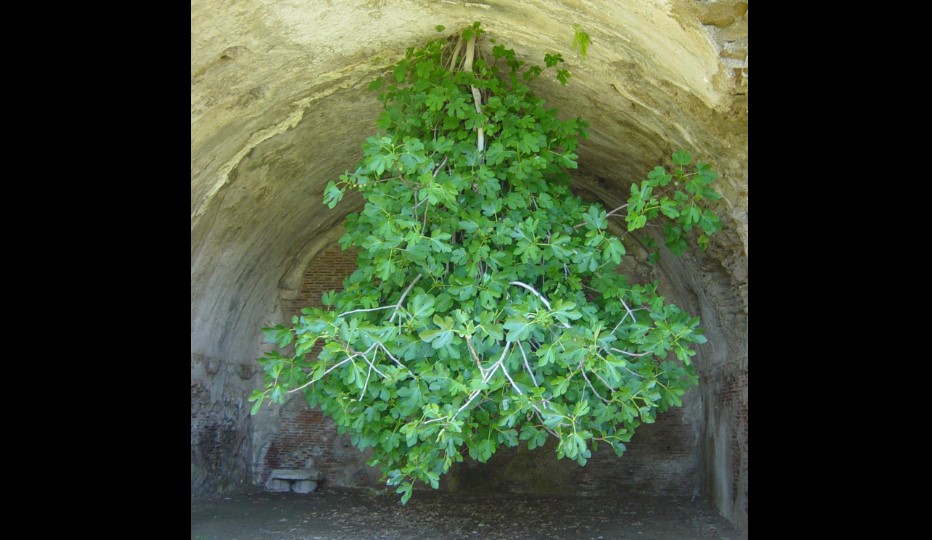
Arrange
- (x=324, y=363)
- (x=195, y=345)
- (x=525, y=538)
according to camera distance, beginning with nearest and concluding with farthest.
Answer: (x=324, y=363) → (x=525, y=538) → (x=195, y=345)

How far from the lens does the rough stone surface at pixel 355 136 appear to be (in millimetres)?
5863

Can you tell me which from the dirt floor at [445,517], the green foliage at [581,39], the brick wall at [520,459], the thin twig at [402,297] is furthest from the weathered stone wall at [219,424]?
the green foliage at [581,39]

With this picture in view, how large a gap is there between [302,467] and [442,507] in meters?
2.28

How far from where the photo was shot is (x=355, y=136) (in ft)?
28.4

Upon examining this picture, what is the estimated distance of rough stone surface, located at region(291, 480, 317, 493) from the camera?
35.1 feet

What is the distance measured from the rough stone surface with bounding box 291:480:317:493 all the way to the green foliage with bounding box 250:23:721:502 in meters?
4.76

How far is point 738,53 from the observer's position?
527 centimetres

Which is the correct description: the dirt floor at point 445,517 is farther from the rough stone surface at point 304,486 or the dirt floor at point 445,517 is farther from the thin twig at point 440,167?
the thin twig at point 440,167

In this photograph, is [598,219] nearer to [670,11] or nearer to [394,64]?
[670,11]

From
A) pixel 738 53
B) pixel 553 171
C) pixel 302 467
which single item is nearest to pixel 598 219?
pixel 553 171

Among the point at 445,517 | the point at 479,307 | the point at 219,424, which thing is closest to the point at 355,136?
the point at 479,307

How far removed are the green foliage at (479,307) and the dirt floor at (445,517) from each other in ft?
7.68

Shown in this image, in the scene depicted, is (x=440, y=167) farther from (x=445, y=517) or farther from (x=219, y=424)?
(x=219, y=424)

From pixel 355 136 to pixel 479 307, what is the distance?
11.6ft
